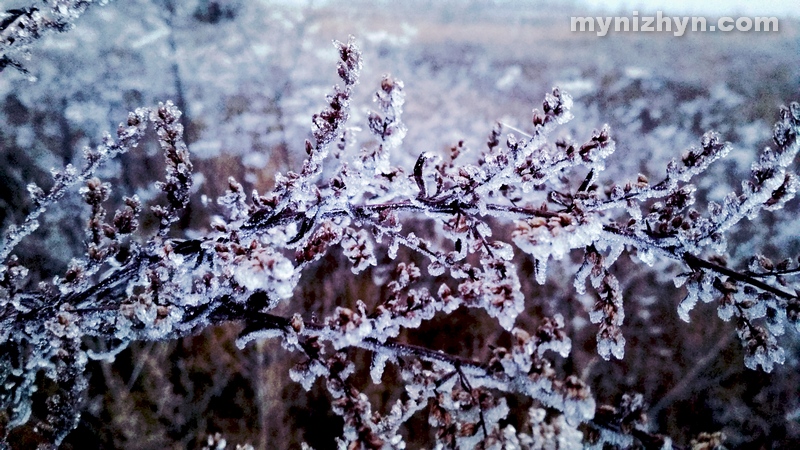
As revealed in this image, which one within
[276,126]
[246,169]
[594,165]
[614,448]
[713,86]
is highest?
[713,86]

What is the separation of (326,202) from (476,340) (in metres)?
3.25

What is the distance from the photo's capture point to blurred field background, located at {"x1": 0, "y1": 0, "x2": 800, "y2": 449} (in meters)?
3.66

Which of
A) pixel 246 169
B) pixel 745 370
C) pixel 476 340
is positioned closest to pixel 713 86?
pixel 745 370

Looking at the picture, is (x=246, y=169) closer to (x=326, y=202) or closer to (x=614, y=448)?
(x=326, y=202)

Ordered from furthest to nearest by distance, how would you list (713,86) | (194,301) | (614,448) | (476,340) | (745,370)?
(713,86) → (745,370) → (476,340) → (614,448) → (194,301)

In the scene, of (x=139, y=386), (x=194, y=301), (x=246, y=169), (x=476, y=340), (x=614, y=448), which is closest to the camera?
(x=194, y=301)

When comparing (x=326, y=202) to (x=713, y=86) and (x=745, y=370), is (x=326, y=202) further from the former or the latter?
(x=713, y=86)

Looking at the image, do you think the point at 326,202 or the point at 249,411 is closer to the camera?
the point at 326,202

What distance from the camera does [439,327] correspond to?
4301 millimetres

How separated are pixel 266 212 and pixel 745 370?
5125 millimetres

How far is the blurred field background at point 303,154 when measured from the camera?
3658 mm

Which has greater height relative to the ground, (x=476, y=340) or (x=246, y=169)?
(x=246, y=169)

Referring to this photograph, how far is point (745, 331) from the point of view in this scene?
1227 mm

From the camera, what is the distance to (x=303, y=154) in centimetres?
598
